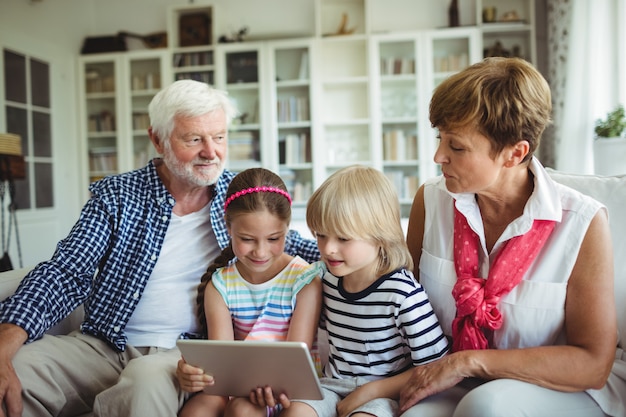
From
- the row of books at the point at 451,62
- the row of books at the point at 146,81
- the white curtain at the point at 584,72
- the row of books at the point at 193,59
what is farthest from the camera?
the row of books at the point at 146,81

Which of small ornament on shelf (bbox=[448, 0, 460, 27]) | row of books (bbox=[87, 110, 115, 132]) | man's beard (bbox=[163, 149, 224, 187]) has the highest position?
small ornament on shelf (bbox=[448, 0, 460, 27])

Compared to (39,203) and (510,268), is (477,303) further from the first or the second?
(39,203)

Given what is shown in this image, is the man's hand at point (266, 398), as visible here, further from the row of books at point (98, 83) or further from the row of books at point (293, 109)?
the row of books at point (98, 83)

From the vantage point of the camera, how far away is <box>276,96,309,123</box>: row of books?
17.1 feet

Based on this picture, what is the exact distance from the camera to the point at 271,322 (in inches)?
57.1

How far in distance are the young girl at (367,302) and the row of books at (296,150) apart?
152 inches

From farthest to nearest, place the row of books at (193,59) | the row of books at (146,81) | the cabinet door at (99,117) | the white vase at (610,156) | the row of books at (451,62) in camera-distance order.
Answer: the cabinet door at (99,117), the row of books at (146,81), the row of books at (193,59), the row of books at (451,62), the white vase at (610,156)

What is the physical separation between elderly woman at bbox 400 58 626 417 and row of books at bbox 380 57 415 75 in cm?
390

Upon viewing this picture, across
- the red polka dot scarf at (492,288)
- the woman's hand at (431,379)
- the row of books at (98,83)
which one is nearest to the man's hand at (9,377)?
the woman's hand at (431,379)

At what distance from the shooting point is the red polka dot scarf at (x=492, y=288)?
1220 millimetres

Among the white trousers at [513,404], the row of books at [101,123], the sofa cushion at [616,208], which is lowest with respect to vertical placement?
the white trousers at [513,404]

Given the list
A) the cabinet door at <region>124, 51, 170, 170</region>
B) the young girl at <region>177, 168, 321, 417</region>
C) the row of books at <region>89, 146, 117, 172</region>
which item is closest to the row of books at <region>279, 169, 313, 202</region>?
the cabinet door at <region>124, 51, 170, 170</region>

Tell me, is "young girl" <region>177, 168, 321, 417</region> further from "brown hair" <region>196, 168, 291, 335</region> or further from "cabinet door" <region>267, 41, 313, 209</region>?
"cabinet door" <region>267, 41, 313, 209</region>

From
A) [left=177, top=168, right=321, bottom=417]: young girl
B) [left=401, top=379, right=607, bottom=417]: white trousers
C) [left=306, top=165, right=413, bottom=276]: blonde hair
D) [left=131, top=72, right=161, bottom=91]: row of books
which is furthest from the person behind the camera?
[left=131, top=72, right=161, bottom=91]: row of books
